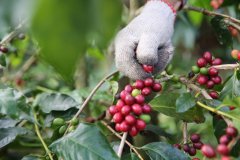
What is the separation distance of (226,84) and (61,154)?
0.45 metres

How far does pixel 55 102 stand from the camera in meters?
1.09

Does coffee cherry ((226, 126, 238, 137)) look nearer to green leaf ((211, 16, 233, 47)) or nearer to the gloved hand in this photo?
the gloved hand

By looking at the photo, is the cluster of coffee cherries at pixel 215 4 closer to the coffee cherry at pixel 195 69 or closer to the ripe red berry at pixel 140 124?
the coffee cherry at pixel 195 69

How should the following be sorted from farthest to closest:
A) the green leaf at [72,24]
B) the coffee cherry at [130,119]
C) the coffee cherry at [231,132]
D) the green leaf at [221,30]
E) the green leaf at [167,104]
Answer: the green leaf at [221,30]
the green leaf at [167,104]
the coffee cherry at [130,119]
the coffee cherry at [231,132]
the green leaf at [72,24]

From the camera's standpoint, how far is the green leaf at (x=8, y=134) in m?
0.95

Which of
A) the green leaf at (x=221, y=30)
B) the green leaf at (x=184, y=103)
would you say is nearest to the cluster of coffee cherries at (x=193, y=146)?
the green leaf at (x=184, y=103)

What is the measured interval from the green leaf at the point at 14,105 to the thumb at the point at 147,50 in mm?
311

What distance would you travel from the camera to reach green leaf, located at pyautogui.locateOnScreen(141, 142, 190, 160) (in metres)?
0.82

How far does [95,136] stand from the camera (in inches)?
29.6

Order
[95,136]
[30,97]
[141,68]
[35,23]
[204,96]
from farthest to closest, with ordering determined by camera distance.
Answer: [30,97], [141,68], [204,96], [95,136], [35,23]

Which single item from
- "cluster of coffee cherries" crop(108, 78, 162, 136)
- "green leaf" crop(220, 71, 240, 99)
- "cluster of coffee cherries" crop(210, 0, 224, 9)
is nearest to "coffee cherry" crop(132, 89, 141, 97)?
"cluster of coffee cherries" crop(108, 78, 162, 136)

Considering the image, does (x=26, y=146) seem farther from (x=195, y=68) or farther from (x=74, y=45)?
(x=74, y=45)

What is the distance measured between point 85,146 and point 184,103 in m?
0.24

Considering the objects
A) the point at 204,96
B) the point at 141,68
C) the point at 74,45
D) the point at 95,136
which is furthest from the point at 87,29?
the point at 141,68
